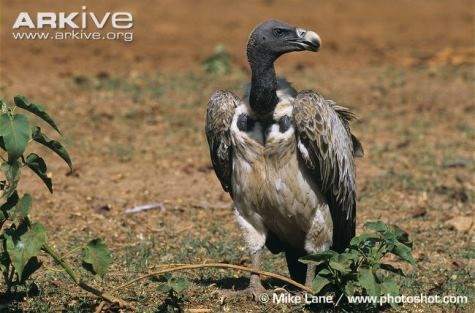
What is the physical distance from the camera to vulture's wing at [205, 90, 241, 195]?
607cm

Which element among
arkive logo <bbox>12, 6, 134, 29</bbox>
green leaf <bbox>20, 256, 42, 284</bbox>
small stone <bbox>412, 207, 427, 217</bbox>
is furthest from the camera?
arkive logo <bbox>12, 6, 134, 29</bbox>

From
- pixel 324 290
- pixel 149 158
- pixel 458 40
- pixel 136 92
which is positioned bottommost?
pixel 324 290

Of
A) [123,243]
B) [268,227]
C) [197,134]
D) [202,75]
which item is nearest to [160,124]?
[197,134]

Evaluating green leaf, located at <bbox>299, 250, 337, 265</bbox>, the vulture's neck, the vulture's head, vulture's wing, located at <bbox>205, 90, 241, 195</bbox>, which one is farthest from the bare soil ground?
the vulture's head

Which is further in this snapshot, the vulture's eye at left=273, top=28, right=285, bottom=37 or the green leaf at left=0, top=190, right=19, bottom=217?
the vulture's eye at left=273, top=28, right=285, bottom=37

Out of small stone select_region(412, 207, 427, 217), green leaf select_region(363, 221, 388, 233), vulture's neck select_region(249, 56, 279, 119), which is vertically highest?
vulture's neck select_region(249, 56, 279, 119)

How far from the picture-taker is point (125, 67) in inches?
516

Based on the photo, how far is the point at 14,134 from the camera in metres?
4.79

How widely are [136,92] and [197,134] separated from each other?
1531mm

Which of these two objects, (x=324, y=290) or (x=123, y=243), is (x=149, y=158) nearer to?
(x=123, y=243)

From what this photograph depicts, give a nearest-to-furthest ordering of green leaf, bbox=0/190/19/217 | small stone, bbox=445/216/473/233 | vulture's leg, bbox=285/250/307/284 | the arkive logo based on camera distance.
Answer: green leaf, bbox=0/190/19/217 < vulture's leg, bbox=285/250/307/284 < small stone, bbox=445/216/473/233 < the arkive logo

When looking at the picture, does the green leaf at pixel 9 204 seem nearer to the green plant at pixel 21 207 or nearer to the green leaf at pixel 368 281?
the green plant at pixel 21 207

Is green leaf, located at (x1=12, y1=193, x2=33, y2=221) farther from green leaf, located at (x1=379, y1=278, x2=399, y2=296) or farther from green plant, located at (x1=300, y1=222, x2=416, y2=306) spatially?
green leaf, located at (x1=379, y1=278, x2=399, y2=296)

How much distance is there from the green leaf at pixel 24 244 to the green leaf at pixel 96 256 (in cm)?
25
